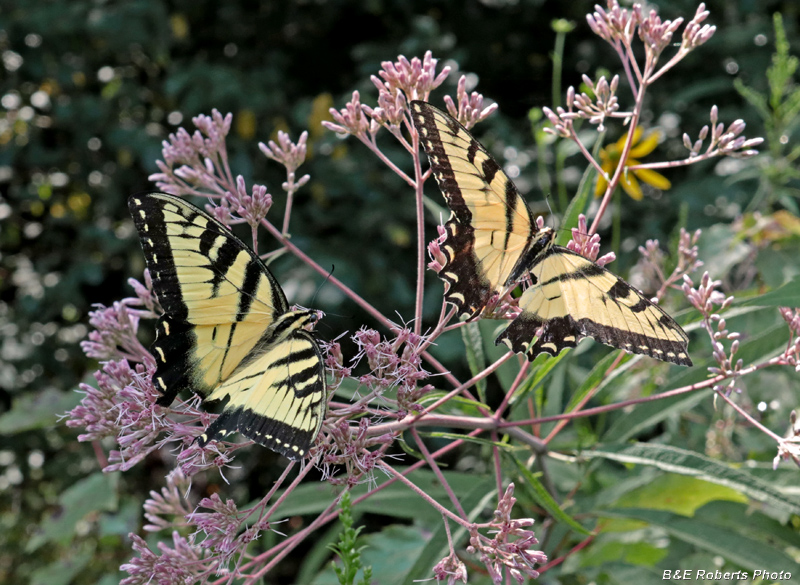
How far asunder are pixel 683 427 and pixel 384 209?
121cm

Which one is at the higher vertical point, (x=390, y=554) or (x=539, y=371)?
(x=539, y=371)

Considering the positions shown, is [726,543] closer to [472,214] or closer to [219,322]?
[472,214]

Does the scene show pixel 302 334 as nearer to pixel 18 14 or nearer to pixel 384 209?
pixel 384 209

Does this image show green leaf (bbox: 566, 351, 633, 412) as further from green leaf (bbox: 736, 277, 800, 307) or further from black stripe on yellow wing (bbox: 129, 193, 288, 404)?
black stripe on yellow wing (bbox: 129, 193, 288, 404)

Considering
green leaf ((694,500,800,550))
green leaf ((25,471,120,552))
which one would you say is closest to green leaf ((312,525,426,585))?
green leaf ((694,500,800,550))

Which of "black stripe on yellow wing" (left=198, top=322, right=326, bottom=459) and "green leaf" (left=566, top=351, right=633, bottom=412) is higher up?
"black stripe on yellow wing" (left=198, top=322, right=326, bottom=459)

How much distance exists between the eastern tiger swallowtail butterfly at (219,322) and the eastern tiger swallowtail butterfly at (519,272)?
30 centimetres

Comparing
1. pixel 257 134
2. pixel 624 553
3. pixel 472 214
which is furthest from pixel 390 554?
pixel 257 134

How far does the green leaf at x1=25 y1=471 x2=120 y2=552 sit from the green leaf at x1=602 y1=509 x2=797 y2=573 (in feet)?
4.92

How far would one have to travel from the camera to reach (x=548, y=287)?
1214 mm

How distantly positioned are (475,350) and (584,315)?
0.29m

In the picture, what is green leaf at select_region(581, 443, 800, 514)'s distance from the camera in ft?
3.99

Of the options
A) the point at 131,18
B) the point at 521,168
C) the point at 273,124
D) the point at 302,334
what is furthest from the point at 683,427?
the point at 131,18

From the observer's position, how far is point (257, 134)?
2629 millimetres
